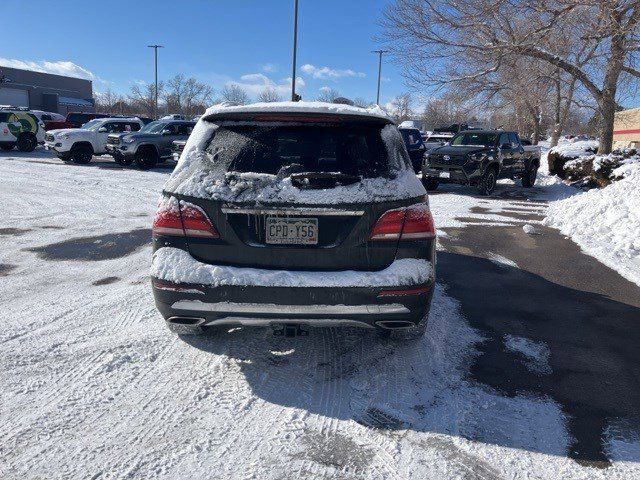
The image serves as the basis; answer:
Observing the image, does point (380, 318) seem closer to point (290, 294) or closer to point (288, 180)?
point (290, 294)

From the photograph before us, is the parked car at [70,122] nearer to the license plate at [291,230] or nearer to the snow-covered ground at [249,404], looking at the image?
the snow-covered ground at [249,404]

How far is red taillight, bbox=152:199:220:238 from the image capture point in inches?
116

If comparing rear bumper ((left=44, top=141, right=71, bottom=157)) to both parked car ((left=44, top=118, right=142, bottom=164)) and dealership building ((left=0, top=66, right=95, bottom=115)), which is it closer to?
parked car ((left=44, top=118, right=142, bottom=164))

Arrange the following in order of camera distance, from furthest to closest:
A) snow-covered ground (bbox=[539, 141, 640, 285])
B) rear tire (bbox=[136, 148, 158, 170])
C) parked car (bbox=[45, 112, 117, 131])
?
parked car (bbox=[45, 112, 117, 131]), rear tire (bbox=[136, 148, 158, 170]), snow-covered ground (bbox=[539, 141, 640, 285])

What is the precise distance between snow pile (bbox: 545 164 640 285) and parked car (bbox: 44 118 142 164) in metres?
18.1

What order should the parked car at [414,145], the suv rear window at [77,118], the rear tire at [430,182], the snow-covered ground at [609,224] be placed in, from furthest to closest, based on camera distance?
1. the suv rear window at [77,118]
2. the parked car at [414,145]
3. the rear tire at [430,182]
4. the snow-covered ground at [609,224]

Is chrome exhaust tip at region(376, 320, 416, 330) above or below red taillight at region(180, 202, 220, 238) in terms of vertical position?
below

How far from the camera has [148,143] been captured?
1908 cm

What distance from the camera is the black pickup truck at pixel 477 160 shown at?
45.1 ft

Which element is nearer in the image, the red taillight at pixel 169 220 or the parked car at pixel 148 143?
the red taillight at pixel 169 220

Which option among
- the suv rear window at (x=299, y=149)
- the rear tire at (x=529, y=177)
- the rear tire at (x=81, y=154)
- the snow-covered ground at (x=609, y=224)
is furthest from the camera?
the rear tire at (x=81, y=154)

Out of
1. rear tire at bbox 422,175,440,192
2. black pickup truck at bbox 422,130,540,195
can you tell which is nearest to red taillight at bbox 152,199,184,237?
black pickup truck at bbox 422,130,540,195

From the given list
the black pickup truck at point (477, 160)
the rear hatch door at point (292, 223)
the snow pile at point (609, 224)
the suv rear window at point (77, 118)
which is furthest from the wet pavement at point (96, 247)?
the suv rear window at point (77, 118)

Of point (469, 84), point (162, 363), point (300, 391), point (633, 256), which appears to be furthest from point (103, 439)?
point (469, 84)
